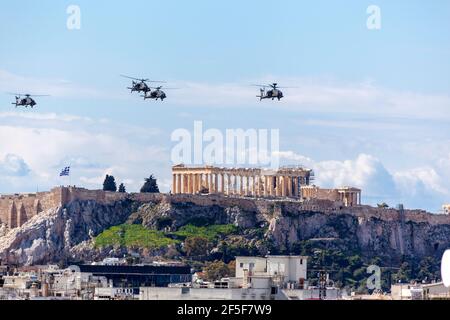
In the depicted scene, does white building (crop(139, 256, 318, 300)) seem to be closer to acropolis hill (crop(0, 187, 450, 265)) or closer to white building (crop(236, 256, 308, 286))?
white building (crop(236, 256, 308, 286))

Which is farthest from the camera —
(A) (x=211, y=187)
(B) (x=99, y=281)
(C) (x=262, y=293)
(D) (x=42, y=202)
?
(A) (x=211, y=187)

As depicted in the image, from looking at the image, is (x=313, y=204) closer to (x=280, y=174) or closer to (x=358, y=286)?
(x=280, y=174)

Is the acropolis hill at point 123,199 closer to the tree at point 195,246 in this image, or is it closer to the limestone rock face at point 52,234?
the limestone rock face at point 52,234

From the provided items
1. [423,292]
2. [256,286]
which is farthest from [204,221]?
[256,286]

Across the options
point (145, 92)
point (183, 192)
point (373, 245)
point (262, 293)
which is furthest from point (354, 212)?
point (262, 293)

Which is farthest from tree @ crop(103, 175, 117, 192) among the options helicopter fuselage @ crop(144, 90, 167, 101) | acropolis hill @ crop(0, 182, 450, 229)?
helicopter fuselage @ crop(144, 90, 167, 101)

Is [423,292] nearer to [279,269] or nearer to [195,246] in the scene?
[279,269]
